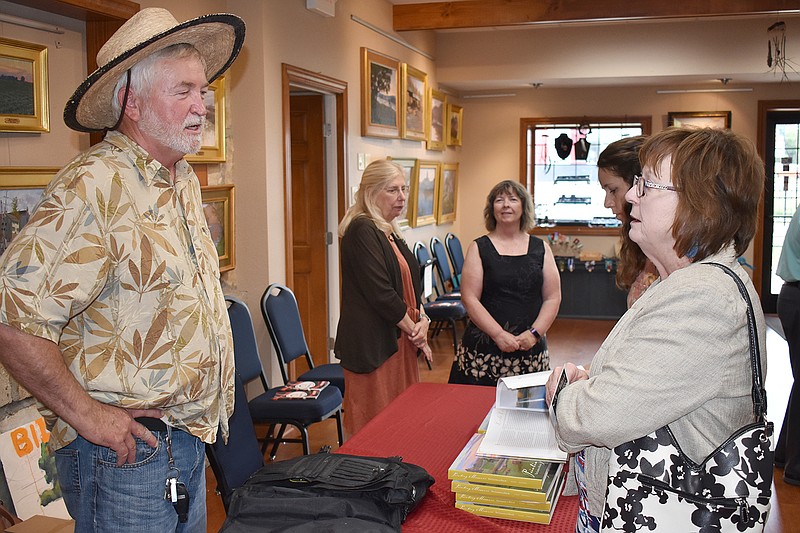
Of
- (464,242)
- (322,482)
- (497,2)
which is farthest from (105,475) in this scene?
(464,242)

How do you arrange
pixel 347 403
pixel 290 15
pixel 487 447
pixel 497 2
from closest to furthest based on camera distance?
pixel 487 447 < pixel 347 403 < pixel 290 15 < pixel 497 2

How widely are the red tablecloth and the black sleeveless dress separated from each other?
841 millimetres

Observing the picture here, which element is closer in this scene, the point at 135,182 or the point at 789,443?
the point at 135,182

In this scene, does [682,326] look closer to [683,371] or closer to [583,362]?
[683,371]

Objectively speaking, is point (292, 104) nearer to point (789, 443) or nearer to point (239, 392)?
point (239, 392)

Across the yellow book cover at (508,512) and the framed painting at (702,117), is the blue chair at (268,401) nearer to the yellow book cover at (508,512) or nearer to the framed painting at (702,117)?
the yellow book cover at (508,512)

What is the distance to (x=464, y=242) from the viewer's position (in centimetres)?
966

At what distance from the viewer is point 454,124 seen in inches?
350

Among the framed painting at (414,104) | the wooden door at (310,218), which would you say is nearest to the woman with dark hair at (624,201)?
the wooden door at (310,218)

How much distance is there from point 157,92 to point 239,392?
1.12 metres

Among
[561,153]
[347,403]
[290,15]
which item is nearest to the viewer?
[347,403]

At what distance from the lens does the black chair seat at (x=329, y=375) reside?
13.7 feet

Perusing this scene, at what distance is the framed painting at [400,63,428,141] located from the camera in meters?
6.72

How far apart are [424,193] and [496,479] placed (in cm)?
608
